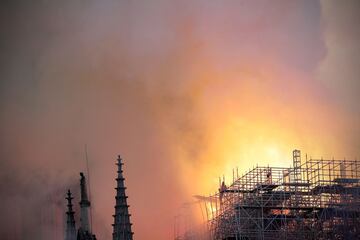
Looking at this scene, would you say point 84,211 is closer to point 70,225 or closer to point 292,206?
point 70,225

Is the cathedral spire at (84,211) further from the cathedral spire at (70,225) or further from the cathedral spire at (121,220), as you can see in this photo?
the cathedral spire at (70,225)

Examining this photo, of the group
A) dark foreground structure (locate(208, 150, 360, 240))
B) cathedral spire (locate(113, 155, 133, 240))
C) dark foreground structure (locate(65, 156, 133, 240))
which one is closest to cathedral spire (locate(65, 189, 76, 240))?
dark foreground structure (locate(65, 156, 133, 240))

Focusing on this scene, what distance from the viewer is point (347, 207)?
135 meters

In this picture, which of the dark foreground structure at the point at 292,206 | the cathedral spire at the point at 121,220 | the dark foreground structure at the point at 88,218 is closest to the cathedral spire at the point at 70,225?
the dark foreground structure at the point at 88,218

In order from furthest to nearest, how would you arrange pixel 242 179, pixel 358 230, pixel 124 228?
1. pixel 242 179
2. pixel 358 230
3. pixel 124 228

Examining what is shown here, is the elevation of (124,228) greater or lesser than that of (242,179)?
lesser

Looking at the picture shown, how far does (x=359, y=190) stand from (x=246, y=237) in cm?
1588

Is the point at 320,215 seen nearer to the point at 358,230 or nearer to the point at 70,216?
the point at 358,230

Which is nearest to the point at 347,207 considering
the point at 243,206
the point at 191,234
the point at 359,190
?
the point at 359,190

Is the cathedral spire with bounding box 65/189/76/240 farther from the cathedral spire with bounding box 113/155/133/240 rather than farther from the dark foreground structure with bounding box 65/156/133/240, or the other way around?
the cathedral spire with bounding box 113/155/133/240

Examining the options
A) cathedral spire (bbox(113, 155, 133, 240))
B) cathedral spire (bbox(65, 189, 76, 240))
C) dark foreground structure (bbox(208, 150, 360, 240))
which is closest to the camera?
cathedral spire (bbox(113, 155, 133, 240))

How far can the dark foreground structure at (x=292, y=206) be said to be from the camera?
443 ft

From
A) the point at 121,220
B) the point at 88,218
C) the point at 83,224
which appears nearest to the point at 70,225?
the point at 88,218

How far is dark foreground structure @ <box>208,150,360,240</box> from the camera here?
135m
